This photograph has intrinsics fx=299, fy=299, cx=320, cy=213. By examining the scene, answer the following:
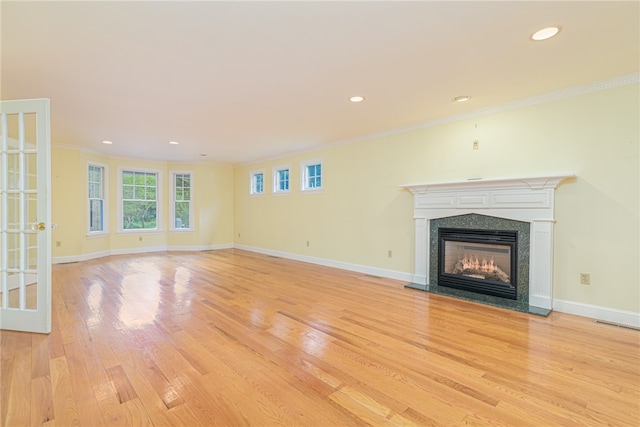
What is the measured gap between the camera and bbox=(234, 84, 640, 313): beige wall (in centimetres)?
306

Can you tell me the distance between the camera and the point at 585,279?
10.7 ft

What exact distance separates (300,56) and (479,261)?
341cm

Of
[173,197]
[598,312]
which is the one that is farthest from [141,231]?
[598,312]

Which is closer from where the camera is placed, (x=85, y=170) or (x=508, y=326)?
(x=508, y=326)

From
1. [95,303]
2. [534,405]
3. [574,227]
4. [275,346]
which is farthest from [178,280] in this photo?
[574,227]

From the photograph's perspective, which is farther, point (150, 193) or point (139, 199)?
point (150, 193)

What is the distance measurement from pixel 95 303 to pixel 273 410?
3101 millimetres

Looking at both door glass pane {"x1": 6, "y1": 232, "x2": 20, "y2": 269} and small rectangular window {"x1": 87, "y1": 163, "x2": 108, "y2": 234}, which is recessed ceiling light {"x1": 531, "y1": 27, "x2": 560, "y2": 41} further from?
small rectangular window {"x1": 87, "y1": 163, "x2": 108, "y2": 234}

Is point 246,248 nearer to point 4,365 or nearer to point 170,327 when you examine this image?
point 170,327

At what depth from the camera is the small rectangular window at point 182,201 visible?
27.3 ft

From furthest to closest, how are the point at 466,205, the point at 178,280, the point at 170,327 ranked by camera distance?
the point at 178,280, the point at 466,205, the point at 170,327

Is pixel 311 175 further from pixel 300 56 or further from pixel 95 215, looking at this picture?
pixel 95 215

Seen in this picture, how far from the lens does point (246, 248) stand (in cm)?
845

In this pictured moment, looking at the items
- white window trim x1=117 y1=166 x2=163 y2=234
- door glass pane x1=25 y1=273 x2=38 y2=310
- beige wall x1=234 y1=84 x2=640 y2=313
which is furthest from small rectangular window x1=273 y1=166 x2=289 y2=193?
door glass pane x1=25 y1=273 x2=38 y2=310
